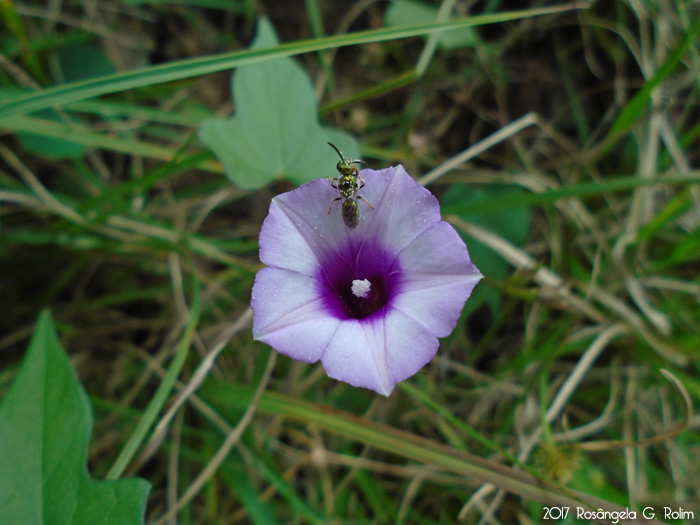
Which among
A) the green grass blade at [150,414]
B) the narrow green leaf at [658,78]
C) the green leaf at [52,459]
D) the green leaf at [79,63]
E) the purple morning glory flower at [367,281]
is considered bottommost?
the green leaf at [52,459]

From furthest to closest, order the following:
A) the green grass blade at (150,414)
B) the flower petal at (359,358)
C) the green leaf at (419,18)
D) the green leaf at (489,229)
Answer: the green leaf at (419,18), the green leaf at (489,229), the green grass blade at (150,414), the flower petal at (359,358)

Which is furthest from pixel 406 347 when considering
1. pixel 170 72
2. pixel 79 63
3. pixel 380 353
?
pixel 79 63

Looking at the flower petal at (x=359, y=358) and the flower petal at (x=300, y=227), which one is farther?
the flower petal at (x=300, y=227)

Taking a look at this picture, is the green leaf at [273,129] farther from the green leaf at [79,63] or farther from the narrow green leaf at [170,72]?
the green leaf at [79,63]

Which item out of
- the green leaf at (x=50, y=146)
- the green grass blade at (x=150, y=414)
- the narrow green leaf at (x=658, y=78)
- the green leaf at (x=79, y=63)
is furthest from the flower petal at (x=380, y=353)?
the green leaf at (x=79, y=63)

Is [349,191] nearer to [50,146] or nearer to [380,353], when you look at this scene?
[380,353]

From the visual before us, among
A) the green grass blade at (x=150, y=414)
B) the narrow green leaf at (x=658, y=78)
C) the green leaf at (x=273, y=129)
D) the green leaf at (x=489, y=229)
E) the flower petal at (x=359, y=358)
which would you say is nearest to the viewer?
the flower petal at (x=359, y=358)

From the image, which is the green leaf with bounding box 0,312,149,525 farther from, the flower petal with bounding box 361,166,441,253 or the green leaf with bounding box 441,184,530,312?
the green leaf with bounding box 441,184,530,312
